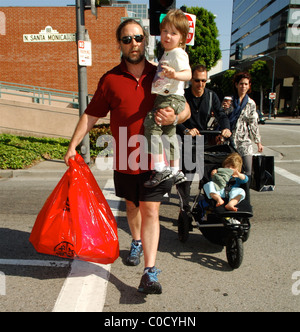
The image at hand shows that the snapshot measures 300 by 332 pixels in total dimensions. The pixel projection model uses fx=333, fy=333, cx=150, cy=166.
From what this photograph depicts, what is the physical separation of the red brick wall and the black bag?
925 inches

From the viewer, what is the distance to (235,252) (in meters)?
3.43

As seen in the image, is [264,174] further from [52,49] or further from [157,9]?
[52,49]

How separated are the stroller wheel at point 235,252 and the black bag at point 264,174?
4.06 ft

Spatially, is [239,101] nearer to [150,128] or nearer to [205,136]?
[205,136]

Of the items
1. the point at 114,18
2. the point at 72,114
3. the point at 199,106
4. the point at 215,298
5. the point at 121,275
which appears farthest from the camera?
the point at 114,18

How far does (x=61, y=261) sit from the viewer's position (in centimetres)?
359

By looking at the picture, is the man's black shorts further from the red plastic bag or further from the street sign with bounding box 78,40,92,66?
the street sign with bounding box 78,40,92,66

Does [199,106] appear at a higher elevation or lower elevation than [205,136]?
higher

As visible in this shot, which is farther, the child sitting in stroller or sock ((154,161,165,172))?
the child sitting in stroller

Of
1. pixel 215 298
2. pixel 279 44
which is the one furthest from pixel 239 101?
pixel 279 44

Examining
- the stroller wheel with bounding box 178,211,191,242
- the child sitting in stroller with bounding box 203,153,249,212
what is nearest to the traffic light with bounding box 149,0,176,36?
the child sitting in stroller with bounding box 203,153,249,212

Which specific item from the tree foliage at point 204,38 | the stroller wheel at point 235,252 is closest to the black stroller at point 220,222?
the stroller wheel at point 235,252

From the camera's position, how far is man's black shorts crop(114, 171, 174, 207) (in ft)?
9.62

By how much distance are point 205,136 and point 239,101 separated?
988 millimetres
